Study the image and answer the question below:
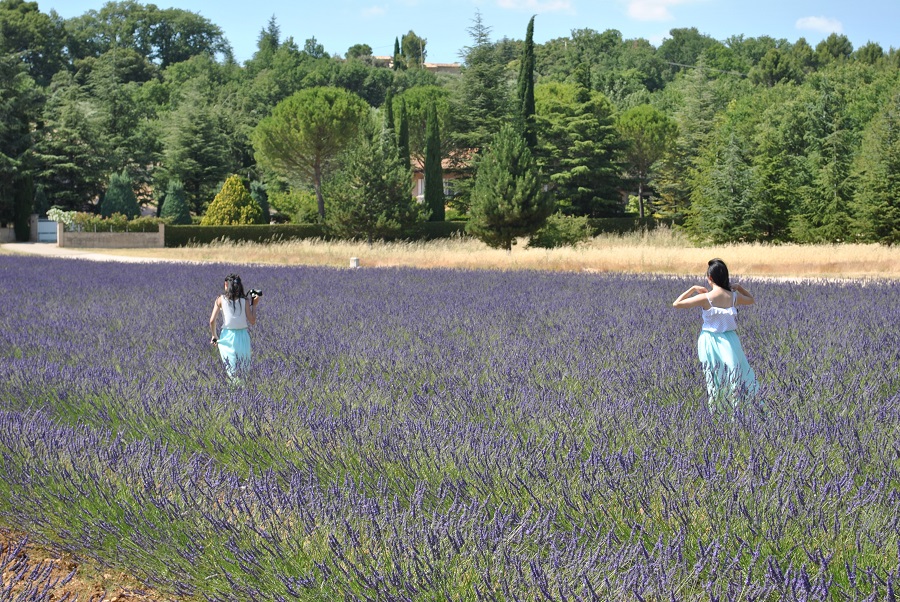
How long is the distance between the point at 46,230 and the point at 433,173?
1838cm

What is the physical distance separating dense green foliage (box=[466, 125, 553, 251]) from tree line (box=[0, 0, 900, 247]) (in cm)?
6

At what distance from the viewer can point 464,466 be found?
11.2ft

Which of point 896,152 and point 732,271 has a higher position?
point 896,152

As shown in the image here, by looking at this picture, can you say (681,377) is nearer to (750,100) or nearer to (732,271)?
(732,271)

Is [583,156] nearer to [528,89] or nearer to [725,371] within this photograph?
[528,89]

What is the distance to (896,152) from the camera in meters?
27.5

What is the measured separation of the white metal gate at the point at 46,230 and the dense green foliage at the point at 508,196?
2418 cm

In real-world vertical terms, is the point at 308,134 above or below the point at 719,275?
above

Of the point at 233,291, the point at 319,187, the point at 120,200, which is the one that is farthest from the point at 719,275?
the point at 319,187

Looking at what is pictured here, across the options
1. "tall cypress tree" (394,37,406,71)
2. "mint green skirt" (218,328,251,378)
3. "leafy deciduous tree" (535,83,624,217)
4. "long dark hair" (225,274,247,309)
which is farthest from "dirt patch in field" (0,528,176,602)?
"tall cypress tree" (394,37,406,71)

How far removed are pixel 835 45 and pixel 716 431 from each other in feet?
290

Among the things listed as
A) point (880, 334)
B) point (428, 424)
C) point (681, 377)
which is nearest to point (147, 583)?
point (428, 424)

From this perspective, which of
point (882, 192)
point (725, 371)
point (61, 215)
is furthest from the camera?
point (61, 215)

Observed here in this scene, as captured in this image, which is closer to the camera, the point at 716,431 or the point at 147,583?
the point at 147,583
